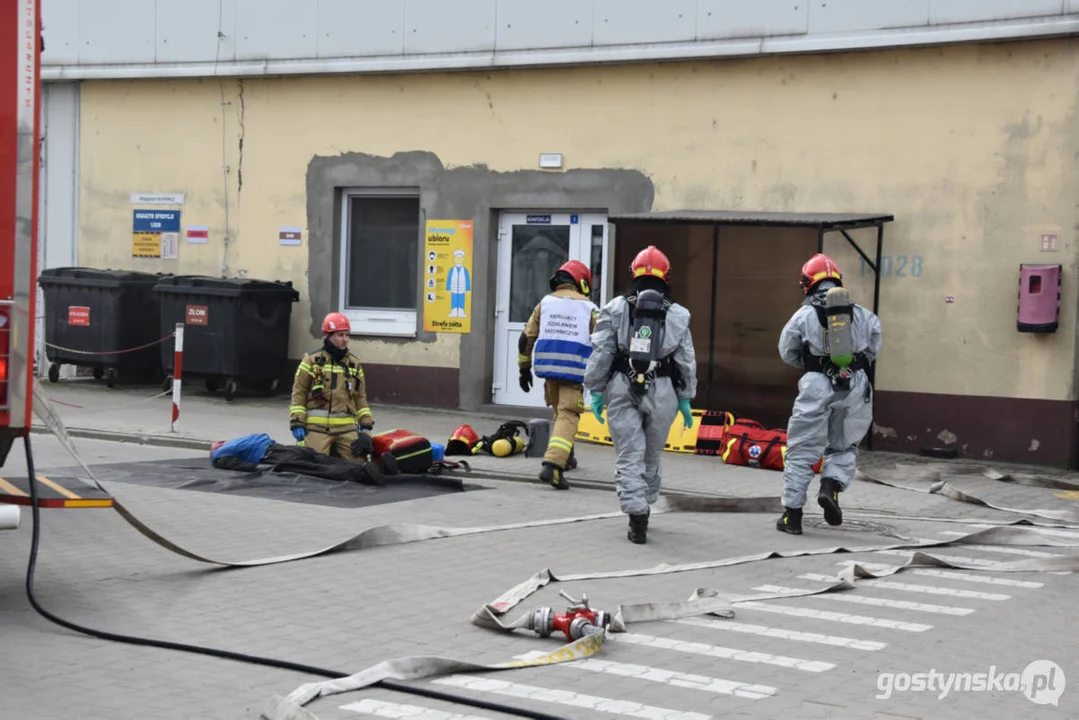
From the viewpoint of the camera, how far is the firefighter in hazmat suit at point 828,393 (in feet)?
33.5

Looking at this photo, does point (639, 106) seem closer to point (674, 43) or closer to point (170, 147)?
point (674, 43)

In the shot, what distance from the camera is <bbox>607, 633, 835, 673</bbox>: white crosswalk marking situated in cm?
643

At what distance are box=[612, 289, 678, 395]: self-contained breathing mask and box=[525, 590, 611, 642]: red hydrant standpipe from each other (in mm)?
3244

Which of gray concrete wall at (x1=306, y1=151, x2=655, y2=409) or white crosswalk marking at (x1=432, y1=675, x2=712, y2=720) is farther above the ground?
gray concrete wall at (x1=306, y1=151, x2=655, y2=409)

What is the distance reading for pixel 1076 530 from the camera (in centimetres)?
1099

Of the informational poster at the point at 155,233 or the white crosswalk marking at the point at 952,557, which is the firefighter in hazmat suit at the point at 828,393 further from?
the informational poster at the point at 155,233

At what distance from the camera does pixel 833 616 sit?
7.52 meters

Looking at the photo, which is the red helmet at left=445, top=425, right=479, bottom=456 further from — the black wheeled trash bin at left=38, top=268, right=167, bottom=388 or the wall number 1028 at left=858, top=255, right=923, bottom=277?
the black wheeled trash bin at left=38, top=268, right=167, bottom=388

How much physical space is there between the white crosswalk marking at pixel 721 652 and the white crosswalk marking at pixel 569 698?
95 centimetres

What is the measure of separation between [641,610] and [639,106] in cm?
1060

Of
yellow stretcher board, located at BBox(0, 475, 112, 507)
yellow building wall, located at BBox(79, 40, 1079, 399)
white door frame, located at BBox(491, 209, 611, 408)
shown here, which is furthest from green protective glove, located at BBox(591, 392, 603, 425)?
white door frame, located at BBox(491, 209, 611, 408)

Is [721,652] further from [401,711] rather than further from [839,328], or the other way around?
[839,328]

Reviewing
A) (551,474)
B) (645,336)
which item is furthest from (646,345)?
(551,474)

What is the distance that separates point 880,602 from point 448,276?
1100 centimetres
